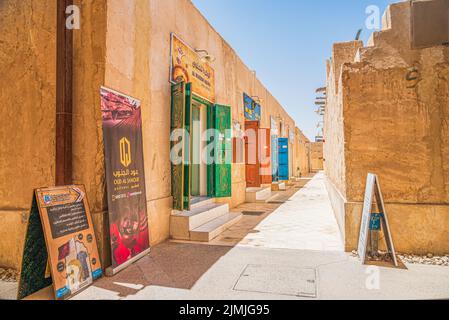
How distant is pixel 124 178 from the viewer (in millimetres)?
3477

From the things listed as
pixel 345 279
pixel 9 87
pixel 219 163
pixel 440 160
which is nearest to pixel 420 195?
pixel 440 160

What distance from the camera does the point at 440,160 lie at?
12.4 feet

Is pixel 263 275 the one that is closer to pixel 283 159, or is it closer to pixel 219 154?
pixel 219 154

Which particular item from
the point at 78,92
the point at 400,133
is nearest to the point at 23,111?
the point at 78,92

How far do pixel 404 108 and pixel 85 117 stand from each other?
4.19 m

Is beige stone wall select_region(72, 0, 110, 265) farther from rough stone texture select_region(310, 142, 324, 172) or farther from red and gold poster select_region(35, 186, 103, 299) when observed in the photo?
rough stone texture select_region(310, 142, 324, 172)

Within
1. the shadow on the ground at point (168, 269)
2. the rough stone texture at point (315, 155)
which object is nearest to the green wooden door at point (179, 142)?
the shadow on the ground at point (168, 269)

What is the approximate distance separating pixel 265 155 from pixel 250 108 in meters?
1.84

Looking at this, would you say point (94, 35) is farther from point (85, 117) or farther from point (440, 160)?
point (440, 160)

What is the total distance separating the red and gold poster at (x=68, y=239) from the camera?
2.60 meters

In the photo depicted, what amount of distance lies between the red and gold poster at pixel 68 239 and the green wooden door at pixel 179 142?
5.88 ft

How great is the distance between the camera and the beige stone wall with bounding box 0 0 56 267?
3.61 meters

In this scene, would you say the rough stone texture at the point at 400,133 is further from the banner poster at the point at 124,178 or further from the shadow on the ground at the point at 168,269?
the banner poster at the point at 124,178

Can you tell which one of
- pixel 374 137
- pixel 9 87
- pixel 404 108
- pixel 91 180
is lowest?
pixel 91 180
